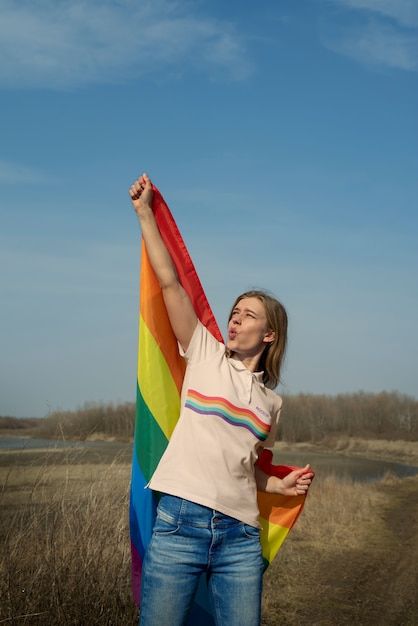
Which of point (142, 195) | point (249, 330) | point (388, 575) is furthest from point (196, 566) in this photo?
point (388, 575)

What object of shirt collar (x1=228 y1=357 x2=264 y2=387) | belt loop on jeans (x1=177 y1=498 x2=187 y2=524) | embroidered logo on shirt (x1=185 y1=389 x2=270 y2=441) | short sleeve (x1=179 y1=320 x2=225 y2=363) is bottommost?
belt loop on jeans (x1=177 y1=498 x2=187 y2=524)

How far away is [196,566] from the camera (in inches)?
97.7

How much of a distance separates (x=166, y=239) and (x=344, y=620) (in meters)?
4.77

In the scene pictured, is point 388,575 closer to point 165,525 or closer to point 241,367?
point 241,367

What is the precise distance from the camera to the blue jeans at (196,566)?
2445 mm

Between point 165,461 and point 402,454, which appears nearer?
point 165,461

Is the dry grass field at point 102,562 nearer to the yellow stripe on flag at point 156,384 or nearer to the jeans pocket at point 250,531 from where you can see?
the yellow stripe on flag at point 156,384

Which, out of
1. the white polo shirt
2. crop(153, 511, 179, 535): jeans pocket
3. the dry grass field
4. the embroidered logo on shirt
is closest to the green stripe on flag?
the white polo shirt

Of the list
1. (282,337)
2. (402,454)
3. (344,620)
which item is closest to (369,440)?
(402,454)

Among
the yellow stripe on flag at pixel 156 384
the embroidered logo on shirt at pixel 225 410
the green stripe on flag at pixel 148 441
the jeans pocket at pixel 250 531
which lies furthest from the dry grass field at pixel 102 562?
the embroidered logo on shirt at pixel 225 410

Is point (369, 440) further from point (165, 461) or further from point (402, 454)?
point (165, 461)

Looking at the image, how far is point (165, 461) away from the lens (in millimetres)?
2645

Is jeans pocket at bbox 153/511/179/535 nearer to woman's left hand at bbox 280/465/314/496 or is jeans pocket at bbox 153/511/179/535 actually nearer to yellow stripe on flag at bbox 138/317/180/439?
yellow stripe on flag at bbox 138/317/180/439

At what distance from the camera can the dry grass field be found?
4246 mm
